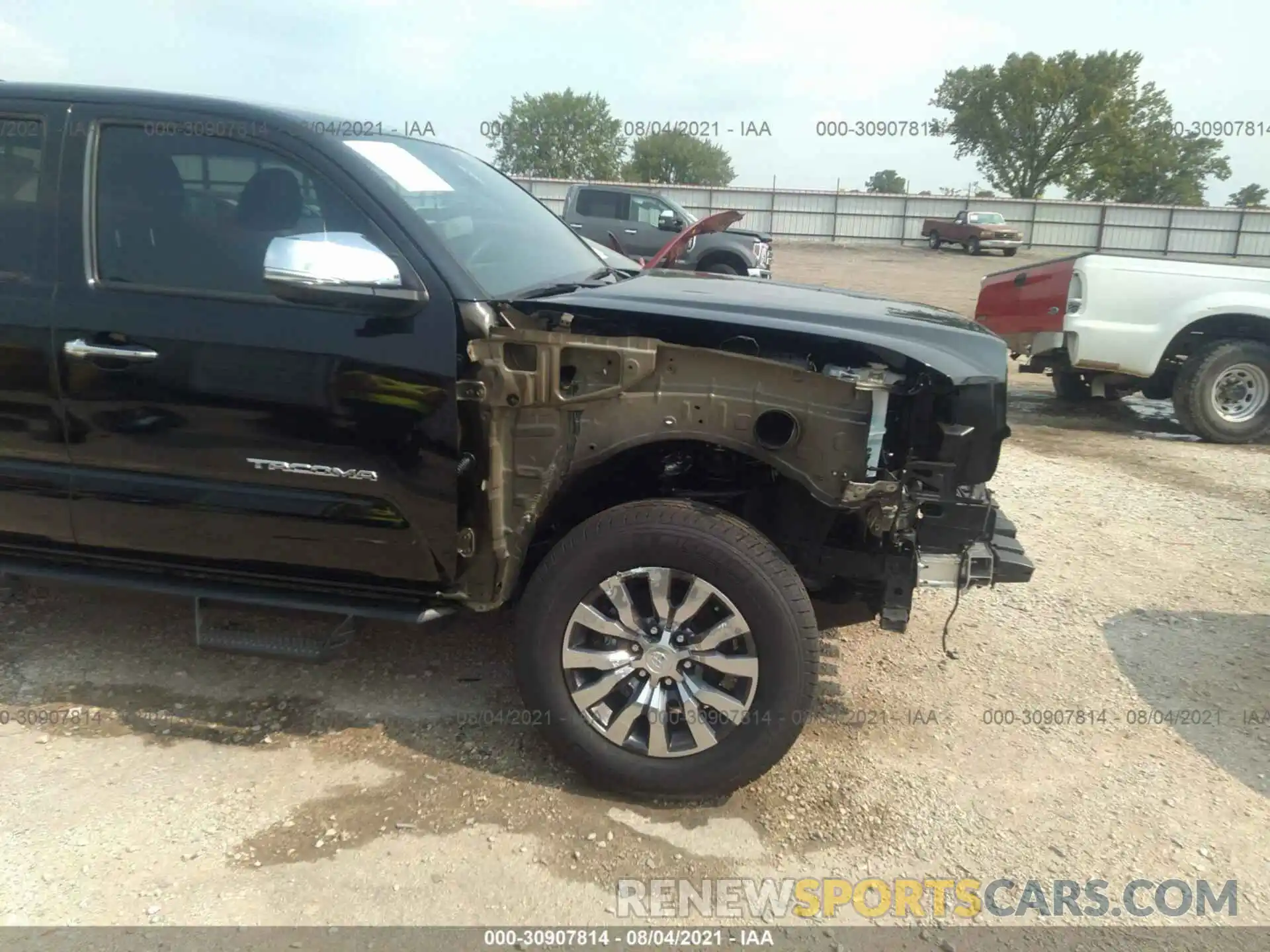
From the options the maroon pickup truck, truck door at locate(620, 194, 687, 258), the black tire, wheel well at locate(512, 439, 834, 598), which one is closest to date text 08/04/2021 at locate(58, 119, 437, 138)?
wheel well at locate(512, 439, 834, 598)

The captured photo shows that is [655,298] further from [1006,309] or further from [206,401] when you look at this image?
[1006,309]

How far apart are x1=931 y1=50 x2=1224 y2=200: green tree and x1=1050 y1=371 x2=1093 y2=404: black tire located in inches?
1870

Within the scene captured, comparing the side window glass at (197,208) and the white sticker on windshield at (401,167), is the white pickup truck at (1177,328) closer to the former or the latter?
the white sticker on windshield at (401,167)

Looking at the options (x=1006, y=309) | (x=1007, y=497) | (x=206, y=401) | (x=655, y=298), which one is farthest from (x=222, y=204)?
(x=1006, y=309)

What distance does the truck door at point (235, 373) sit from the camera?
2752 mm

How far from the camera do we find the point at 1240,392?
7.12m

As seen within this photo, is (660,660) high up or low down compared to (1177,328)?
down

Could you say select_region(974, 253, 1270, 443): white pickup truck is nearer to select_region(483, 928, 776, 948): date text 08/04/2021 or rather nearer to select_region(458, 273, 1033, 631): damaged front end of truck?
select_region(458, 273, 1033, 631): damaged front end of truck

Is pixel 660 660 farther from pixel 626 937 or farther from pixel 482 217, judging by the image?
pixel 482 217

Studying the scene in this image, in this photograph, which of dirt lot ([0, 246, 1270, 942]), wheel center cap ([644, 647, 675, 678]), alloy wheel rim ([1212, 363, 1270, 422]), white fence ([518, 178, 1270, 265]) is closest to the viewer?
dirt lot ([0, 246, 1270, 942])

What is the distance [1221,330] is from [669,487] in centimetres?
610

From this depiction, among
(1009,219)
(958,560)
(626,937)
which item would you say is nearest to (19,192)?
(626,937)

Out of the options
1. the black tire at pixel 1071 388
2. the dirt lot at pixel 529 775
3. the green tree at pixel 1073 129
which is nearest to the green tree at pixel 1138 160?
the green tree at pixel 1073 129

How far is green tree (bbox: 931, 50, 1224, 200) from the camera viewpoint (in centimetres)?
4766
